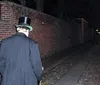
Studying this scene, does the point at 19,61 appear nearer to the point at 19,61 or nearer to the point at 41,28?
the point at 19,61

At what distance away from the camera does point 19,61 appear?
13.2ft

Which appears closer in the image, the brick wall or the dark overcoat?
the dark overcoat

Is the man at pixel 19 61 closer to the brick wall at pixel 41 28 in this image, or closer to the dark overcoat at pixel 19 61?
the dark overcoat at pixel 19 61

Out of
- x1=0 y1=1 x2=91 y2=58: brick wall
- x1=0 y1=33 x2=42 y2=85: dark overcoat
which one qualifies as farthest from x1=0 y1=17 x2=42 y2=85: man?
x1=0 y1=1 x2=91 y2=58: brick wall

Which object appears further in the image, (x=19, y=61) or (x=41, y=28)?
(x=41, y=28)

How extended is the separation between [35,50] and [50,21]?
16.4m

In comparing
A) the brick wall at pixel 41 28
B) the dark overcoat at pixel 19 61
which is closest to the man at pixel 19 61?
the dark overcoat at pixel 19 61

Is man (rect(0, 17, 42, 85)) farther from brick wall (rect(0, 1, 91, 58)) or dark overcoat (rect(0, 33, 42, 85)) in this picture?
brick wall (rect(0, 1, 91, 58))

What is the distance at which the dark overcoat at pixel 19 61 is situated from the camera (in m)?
3.98

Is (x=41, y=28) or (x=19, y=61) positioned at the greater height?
(x=41, y=28)

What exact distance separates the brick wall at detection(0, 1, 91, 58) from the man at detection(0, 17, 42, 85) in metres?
8.48

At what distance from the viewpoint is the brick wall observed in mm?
12484

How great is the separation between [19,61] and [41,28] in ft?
44.8

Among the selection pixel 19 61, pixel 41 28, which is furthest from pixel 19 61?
pixel 41 28
